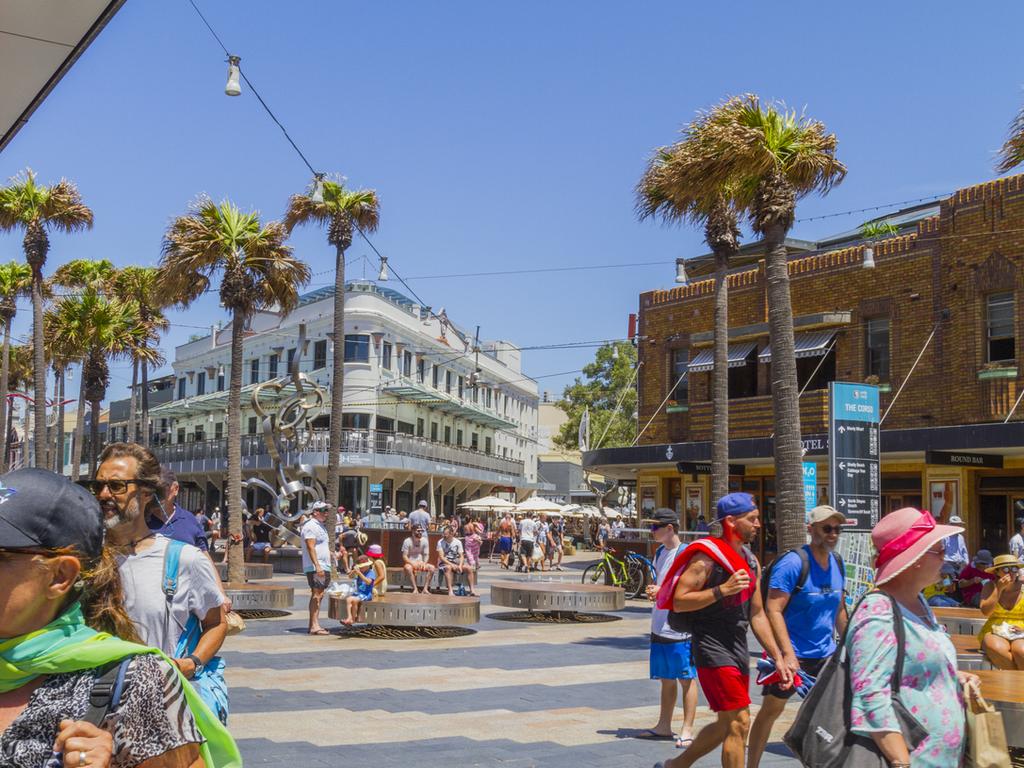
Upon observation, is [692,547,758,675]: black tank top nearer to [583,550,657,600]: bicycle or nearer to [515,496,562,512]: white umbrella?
[583,550,657,600]: bicycle

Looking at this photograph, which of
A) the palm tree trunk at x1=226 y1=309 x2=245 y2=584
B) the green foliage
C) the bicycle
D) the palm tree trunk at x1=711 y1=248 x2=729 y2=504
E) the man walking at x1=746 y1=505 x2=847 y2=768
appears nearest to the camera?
the man walking at x1=746 y1=505 x2=847 y2=768

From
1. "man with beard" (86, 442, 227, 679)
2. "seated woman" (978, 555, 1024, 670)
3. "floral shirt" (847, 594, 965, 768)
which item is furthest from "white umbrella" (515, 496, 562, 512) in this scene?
"floral shirt" (847, 594, 965, 768)

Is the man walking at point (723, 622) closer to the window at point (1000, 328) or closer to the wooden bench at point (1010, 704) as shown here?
the wooden bench at point (1010, 704)

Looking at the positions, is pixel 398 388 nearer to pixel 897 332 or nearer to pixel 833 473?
pixel 897 332

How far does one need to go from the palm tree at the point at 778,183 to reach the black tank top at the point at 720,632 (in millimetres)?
A: 7563

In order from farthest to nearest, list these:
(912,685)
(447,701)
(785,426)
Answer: (785,426)
(447,701)
(912,685)

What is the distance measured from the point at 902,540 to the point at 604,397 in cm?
6278

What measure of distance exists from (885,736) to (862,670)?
229 mm

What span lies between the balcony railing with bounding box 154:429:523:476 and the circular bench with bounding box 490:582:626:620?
26581 mm

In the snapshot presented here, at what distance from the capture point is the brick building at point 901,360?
75.4ft

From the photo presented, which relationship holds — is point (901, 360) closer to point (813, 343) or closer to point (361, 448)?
point (813, 343)

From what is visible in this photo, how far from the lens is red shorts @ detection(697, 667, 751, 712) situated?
6.38m

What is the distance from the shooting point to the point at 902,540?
4109mm

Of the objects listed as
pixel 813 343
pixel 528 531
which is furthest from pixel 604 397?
pixel 813 343
